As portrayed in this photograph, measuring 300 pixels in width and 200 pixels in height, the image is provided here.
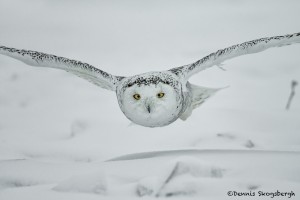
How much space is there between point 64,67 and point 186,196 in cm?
145

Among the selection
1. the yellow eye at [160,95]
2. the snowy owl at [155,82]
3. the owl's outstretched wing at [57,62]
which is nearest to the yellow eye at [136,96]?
the snowy owl at [155,82]

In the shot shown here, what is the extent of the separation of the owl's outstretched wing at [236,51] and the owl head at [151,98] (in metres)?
0.14

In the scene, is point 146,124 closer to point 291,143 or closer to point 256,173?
point 256,173

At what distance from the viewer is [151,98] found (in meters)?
3.07

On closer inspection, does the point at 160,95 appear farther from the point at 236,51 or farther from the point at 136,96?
the point at 236,51

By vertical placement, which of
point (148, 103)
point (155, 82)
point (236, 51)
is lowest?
point (148, 103)

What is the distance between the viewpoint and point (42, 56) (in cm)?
336

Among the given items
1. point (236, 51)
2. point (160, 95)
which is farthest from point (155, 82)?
point (236, 51)

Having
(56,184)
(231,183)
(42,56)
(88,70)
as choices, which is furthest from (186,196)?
(42,56)

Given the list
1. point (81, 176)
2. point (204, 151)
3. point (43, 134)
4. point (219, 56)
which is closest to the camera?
point (81, 176)

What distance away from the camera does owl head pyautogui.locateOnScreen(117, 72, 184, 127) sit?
3072mm

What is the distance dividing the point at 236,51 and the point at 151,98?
78cm

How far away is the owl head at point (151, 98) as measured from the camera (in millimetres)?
3072

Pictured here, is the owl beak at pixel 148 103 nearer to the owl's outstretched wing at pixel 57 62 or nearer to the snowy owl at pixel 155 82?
the snowy owl at pixel 155 82
